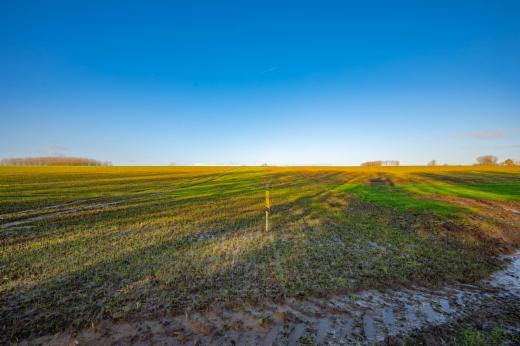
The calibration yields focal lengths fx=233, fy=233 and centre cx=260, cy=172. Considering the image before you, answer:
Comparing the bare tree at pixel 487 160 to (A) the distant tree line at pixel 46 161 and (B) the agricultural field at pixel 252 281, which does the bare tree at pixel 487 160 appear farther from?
(A) the distant tree line at pixel 46 161

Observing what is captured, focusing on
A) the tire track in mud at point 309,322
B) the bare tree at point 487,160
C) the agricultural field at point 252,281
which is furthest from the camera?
the bare tree at point 487,160

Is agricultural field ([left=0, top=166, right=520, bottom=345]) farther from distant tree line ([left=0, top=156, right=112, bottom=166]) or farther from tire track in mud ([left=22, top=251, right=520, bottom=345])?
distant tree line ([left=0, top=156, right=112, bottom=166])

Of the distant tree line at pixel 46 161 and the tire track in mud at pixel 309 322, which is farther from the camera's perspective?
the distant tree line at pixel 46 161

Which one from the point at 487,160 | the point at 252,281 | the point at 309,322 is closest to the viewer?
the point at 309,322

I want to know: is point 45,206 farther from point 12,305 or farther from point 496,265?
point 496,265

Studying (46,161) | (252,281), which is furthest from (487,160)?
(46,161)

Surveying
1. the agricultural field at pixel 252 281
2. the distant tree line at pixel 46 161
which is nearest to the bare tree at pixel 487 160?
the agricultural field at pixel 252 281

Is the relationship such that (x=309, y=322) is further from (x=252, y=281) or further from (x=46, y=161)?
(x=46, y=161)

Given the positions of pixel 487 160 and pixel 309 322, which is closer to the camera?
pixel 309 322

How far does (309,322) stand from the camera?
5.15 meters

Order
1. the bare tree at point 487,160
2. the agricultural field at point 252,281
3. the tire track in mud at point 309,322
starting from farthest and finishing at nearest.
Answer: the bare tree at point 487,160 < the agricultural field at point 252,281 < the tire track in mud at point 309,322

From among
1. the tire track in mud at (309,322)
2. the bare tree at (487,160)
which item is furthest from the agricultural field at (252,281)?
the bare tree at (487,160)

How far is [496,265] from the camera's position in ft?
28.2

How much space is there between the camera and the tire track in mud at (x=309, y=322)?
4.61 metres
